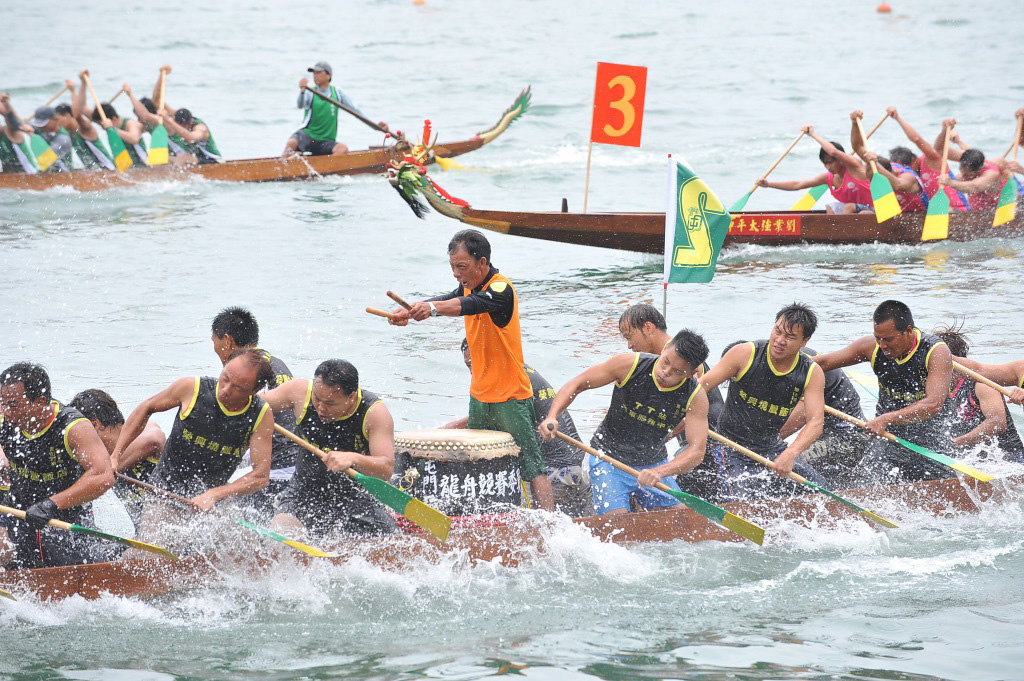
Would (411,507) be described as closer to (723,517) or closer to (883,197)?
(723,517)

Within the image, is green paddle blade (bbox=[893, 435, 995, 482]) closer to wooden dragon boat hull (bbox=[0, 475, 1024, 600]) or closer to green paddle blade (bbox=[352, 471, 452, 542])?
wooden dragon boat hull (bbox=[0, 475, 1024, 600])

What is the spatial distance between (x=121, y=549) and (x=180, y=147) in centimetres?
1222

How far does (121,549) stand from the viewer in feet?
20.1

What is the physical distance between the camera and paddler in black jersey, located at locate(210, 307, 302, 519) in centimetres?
636

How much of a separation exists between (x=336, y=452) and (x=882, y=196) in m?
9.57

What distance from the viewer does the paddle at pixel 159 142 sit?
1684cm

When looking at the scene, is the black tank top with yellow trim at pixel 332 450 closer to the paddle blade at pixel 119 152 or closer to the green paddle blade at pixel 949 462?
the green paddle blade at pixel 949 462

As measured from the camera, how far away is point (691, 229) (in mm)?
8828

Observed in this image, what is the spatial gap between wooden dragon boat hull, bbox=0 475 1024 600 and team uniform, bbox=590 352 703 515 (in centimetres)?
28

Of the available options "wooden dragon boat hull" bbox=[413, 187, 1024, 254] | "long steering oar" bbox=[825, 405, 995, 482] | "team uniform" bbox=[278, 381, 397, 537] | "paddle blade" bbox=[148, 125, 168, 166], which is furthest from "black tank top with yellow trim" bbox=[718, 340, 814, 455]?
"paddle blade" bbox=[148, 125, 168, 166]

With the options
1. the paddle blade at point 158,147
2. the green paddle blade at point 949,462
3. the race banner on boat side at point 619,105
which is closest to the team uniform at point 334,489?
the green paddle blade at point 949,462

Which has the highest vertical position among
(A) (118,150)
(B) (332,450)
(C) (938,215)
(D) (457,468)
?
(A) (118,150)

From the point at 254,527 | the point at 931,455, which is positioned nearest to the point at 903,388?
the point at 931,455

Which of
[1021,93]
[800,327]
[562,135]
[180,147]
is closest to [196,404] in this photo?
[800,327]
